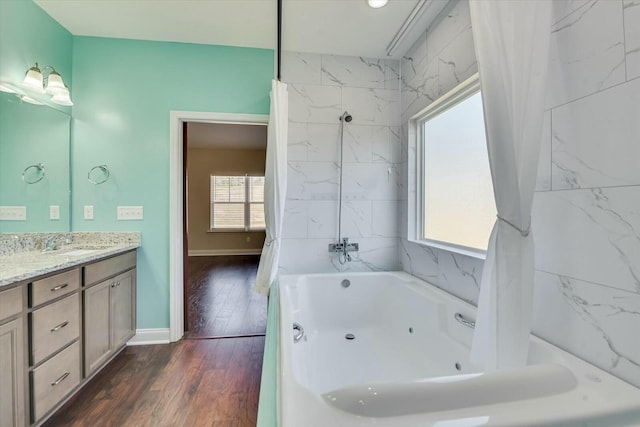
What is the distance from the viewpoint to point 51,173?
83.0 inches

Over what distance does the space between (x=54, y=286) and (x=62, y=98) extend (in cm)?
148

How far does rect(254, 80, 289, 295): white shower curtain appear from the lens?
1.96 metres

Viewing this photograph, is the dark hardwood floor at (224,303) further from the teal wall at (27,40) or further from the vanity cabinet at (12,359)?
the teal wall at (27,40)

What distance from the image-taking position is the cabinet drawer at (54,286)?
133cm

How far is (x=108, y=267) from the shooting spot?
6.36ft

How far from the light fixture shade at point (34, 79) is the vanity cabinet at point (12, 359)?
Answer: 150 centimetres

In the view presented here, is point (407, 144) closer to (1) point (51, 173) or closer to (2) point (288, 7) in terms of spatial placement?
(2) point (288, 7)

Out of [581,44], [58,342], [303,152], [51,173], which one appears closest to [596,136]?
[581,44]

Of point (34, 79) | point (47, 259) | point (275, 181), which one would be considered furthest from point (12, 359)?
point (34, 79)

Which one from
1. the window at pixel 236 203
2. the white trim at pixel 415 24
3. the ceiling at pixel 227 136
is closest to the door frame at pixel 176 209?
the white trim at pixel 415 24

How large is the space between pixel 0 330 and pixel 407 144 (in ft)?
8.50

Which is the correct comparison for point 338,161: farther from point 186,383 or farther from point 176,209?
point 186,383

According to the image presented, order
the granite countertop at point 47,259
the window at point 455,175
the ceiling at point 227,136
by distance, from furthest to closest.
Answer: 1. the ceiling at point 227,136
2. the window at point 455,175
3. the granite countertop at point 47,259

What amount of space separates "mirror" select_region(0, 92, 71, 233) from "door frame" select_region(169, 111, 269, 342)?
78 centimetres
